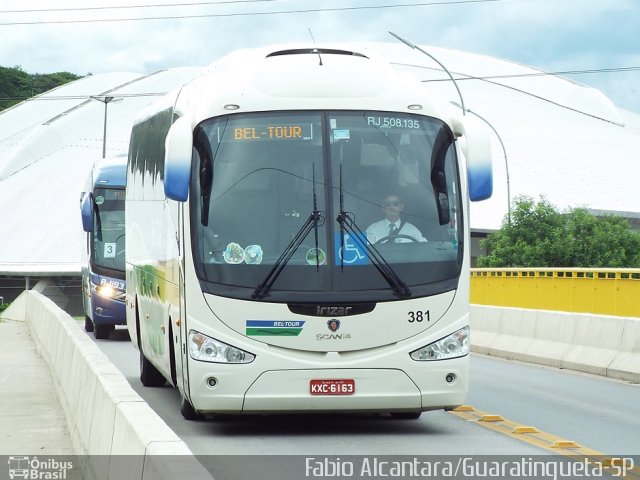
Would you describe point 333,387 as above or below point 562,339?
above

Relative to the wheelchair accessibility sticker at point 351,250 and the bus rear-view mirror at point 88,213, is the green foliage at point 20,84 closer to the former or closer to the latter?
the bus rear-view mirror at point 88,213

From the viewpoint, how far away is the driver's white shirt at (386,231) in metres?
11.7

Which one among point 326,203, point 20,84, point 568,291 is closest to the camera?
point 326,203

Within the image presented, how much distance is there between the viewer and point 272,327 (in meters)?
11.4

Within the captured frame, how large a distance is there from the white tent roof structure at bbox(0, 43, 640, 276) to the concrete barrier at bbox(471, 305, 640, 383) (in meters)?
47.7

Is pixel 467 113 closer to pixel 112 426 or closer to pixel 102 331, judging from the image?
pixel 102 331

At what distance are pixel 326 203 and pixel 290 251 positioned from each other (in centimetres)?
54

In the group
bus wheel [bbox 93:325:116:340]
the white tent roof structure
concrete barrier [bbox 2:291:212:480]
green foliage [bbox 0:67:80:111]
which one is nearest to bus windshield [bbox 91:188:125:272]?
bus wheel [bbox 93:325:116:340]

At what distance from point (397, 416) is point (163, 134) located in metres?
4.10

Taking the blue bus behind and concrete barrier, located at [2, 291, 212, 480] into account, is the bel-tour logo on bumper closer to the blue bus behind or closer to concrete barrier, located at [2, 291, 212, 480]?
concrete barrier, located at [2, 291, 212, 480]

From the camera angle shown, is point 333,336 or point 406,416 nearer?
point 333,336

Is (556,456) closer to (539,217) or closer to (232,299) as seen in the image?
(232,299)

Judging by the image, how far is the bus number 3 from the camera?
11.6m

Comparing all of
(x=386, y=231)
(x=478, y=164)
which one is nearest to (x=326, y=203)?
(x=386, y=231)
